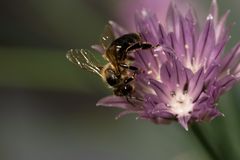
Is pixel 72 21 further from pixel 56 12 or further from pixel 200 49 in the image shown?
pixel 200 49

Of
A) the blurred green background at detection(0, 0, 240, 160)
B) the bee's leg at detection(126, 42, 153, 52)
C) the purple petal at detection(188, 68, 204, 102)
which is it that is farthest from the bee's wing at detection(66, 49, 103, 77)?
the blurred green background at detection(0, 0, 240, 160)

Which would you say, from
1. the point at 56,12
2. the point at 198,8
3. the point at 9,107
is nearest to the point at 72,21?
the point at 56,12

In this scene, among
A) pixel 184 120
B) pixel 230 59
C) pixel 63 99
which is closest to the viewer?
pixel 184 120

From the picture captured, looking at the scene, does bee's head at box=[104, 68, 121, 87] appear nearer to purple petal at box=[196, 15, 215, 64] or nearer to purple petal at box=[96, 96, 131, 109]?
purple petal at box=[96, 96, 131, 109]

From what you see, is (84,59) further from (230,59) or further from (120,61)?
(230,59)

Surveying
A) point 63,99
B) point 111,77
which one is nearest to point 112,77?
point 111,77

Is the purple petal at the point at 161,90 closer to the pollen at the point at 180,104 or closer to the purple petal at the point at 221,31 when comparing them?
the pollen at the point at 180,104
